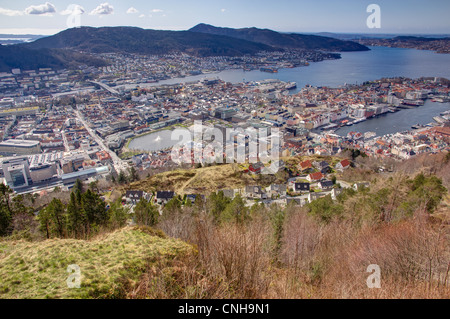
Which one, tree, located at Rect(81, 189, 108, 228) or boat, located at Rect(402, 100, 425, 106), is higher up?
boat, located at Rect(402, 100, 425, 106)

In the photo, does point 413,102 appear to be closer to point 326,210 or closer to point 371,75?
point 371,75

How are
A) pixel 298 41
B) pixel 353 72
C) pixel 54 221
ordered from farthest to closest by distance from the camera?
pixel 298 41 < pixel 353 72 < pixel 54 221

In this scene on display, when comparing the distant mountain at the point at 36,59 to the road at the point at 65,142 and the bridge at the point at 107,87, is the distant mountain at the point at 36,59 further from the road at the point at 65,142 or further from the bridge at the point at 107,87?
the road at the point at 65,142

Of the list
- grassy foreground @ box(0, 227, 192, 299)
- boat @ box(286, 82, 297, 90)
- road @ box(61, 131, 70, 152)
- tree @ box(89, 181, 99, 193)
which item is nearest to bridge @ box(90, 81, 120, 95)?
road @ box(61, 131, 70, 152)

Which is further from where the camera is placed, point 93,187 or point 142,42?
point 142,42

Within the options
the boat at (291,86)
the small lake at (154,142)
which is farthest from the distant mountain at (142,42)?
the small lake at (154,142)

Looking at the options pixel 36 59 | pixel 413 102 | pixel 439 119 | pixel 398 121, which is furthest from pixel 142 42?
pixel 439 119

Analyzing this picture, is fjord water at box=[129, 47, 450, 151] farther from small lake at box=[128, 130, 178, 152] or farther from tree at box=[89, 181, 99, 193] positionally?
tree at box=[89, 181, 99, 193]

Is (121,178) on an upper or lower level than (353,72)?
lower
